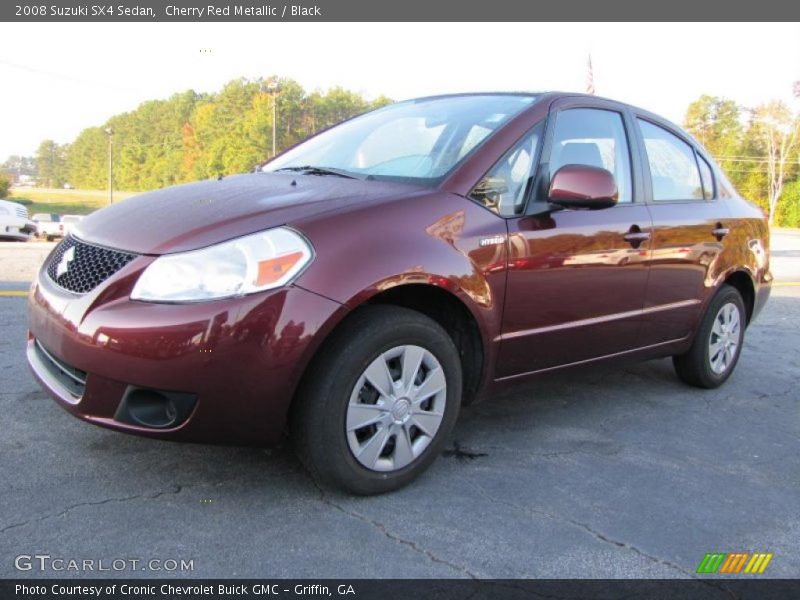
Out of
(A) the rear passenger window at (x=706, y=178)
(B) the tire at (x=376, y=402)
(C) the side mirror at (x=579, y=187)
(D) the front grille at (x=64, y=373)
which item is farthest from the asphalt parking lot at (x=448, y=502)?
(A) the rear passenger window at (x=706, y=178)

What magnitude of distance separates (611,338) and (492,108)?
A: 1289mm

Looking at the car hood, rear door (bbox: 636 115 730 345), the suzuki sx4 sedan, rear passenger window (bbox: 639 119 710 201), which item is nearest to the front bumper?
the suzuki sx4 sedan

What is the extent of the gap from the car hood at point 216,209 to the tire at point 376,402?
1.49ft

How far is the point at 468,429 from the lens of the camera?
11.2ft

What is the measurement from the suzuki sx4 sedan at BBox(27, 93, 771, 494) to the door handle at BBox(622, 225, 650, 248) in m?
0.02

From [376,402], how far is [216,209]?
0.93m

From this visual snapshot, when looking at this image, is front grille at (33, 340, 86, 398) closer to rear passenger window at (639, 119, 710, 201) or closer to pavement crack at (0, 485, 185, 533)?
pavement crack at (0, 485, 185, 533)

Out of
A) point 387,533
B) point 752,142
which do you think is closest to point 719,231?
point 387,533

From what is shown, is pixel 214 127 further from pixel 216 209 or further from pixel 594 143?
pixel 216 209

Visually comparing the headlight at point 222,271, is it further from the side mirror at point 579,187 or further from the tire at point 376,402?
the side mirror at point 579,187

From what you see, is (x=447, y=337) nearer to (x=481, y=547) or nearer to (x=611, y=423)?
(x=481, y=547)

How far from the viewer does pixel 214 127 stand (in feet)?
269

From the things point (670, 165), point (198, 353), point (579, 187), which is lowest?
point (198, 353)
